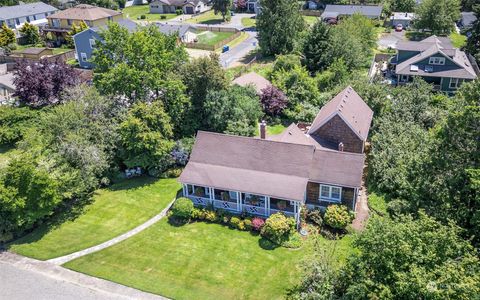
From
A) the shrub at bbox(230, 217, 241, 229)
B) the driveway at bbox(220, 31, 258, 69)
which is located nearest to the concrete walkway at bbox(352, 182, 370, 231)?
the shrub at bbox(230, 217, 241, 229)

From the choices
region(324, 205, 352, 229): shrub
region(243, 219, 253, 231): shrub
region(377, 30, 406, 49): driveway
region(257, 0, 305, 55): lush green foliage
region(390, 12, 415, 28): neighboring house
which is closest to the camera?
region(324, 205, 352, 229): shrub

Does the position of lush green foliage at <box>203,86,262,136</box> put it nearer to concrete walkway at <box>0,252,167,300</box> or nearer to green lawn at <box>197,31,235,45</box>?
concrete walkway at <box>0,252,167,300</box>

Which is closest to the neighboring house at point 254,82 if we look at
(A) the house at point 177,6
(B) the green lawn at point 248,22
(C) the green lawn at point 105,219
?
(C) the green lawn at point 105,219

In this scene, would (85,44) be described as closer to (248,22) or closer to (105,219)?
(105,219)

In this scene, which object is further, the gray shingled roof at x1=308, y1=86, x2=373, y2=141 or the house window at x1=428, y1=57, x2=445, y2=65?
the house window at x1=428, y1=57, x2=445, y2=65

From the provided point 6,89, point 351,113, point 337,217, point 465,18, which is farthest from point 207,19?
point 337,217

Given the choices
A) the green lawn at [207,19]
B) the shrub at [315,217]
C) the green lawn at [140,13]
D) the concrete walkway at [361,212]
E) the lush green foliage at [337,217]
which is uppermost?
the green lawn at [140,13]

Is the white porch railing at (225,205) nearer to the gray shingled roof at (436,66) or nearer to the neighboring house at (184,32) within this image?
the gray shingled roof at (436,66)
